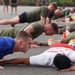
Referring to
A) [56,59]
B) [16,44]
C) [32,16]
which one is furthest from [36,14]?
[56,59]

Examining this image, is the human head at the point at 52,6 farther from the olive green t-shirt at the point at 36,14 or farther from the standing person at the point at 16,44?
the standing person at the point at 16,44

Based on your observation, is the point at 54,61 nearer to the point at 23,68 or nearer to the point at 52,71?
the point at 52,71

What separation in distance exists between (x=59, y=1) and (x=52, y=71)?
1911 inches

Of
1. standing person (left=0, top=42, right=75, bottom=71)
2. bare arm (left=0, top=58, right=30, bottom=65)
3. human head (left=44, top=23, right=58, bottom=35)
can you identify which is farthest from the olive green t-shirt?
bare arm (left=0, top=58, right=30, bottom=65)

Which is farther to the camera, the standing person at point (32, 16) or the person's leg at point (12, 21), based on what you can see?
the person's leg at point (12, 21)

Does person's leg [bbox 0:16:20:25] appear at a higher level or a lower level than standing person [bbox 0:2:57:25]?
lower

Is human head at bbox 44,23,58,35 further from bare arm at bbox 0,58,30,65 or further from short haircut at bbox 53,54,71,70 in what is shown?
short haircut at bbox 53,54,71,70

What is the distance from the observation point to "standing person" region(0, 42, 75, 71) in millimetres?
6570

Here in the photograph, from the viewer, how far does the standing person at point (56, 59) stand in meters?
6.57

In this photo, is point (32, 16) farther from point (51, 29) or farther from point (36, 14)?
point (51, 29)

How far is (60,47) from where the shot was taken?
7352mm

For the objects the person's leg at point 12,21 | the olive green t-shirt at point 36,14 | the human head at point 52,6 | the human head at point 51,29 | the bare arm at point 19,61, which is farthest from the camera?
the human head at point 52,6

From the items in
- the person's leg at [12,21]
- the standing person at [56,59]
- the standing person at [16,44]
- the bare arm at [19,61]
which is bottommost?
the person's leg at [12,21]

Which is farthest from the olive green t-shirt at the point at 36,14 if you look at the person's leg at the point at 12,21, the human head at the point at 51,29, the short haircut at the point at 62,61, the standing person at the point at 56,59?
the short haircut at the point at 62,61
